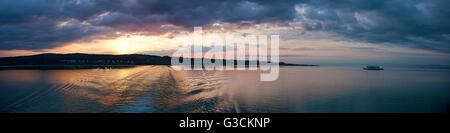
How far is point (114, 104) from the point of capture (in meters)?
9.99

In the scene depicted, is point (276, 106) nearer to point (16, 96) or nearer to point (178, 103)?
point (178, 103)
